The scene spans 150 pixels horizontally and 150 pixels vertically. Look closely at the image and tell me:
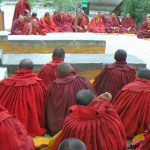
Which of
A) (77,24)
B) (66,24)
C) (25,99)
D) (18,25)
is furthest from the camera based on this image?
(77,24)

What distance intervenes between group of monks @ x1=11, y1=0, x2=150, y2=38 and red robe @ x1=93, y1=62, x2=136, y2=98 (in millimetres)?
6838

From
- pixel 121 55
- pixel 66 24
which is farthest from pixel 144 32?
pixel 121 55

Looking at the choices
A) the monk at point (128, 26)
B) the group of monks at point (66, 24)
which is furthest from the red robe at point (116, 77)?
the monk at point (128, 26)

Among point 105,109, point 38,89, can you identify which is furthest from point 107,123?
point 38,89

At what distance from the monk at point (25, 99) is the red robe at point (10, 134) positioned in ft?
4.89

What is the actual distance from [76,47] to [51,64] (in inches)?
138

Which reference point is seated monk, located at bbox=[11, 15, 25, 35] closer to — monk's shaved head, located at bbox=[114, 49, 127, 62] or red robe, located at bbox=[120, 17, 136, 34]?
red robe, located at bbox=[120, 17, 136, 34]

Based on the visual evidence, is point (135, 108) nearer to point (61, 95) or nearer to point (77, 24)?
point (61, 95)

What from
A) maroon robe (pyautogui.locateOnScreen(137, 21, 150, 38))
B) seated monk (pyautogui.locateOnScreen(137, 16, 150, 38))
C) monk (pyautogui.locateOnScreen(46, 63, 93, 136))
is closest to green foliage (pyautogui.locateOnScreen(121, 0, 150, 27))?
seated monk (pyautogui.locateOnScreen(137, 16, 150, 38))

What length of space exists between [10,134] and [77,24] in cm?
1425

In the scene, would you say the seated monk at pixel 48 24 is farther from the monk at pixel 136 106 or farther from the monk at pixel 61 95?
the monk at pixel 136 106

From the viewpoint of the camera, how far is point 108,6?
87.8 feet

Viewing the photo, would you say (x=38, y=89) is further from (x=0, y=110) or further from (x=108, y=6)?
(x=108, y=6)

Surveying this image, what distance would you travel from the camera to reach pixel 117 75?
6.67 m
